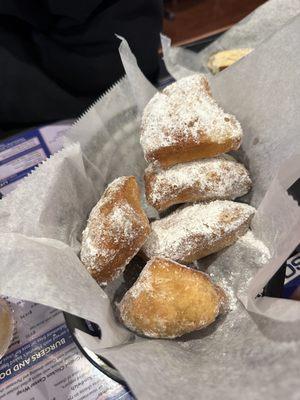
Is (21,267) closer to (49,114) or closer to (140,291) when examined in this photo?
(140,291)

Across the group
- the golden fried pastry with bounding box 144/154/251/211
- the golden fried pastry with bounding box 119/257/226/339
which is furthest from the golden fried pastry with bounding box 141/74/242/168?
the golden fried pastry with bounding box 119/257/226/339

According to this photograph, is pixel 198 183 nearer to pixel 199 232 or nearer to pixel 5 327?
pixel 199 232

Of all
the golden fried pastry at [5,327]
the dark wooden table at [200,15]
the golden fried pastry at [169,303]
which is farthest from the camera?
the dark wooden table at [200,15]

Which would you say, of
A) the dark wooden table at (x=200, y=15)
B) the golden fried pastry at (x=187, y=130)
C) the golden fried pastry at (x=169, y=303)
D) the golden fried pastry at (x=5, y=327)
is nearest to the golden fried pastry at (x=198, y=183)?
the golden fried pastry at (x=187, y=130)

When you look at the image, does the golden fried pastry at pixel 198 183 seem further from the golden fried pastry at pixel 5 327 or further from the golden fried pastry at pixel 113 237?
the golden fried pastry at pixel 5 327

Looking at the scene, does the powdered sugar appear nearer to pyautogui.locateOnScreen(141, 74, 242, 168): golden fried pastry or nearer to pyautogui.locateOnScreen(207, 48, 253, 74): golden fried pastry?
pyautogui.locateOnScreen(141, 74, 242, 168): golden fried pastry

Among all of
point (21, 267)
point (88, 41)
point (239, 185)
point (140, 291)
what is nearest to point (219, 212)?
point (239, 185)
